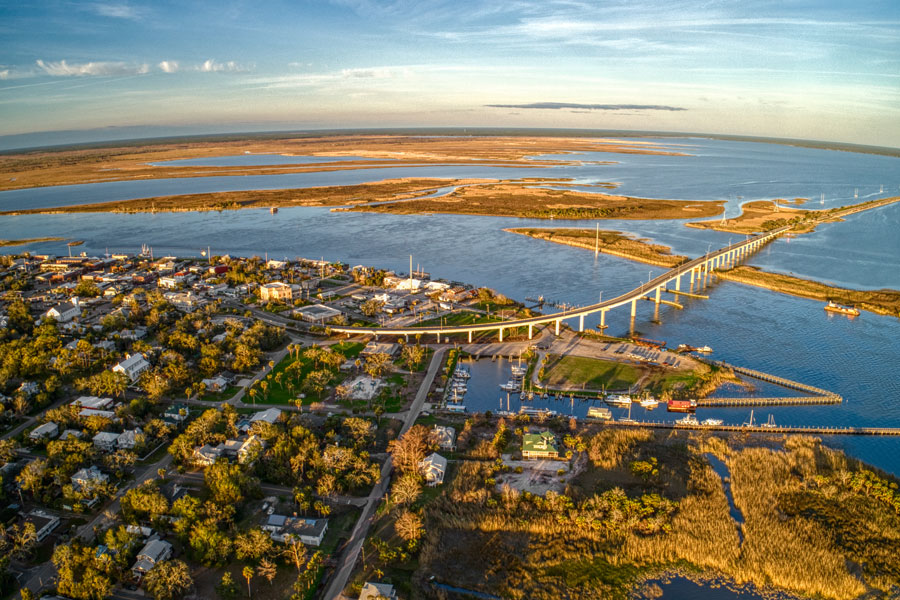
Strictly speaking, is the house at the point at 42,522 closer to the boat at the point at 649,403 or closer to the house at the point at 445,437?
the house at the point at 445,437

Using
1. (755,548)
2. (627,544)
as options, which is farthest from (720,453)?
(627,544)

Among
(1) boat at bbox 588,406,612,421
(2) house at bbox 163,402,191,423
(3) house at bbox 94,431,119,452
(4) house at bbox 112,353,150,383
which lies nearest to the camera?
(3) house at bbox 94,431,119,452

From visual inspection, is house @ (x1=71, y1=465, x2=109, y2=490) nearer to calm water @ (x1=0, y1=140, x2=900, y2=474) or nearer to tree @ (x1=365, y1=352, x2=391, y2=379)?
tree @ (x1=365, y1=352, x2=391, y2=379)

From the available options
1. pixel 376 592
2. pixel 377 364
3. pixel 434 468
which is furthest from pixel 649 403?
pixel 376 592

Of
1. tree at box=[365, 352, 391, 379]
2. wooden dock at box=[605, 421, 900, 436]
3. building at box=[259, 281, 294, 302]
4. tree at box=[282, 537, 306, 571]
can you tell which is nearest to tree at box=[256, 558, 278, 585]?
tree at box=[282, 537, 306, 571]

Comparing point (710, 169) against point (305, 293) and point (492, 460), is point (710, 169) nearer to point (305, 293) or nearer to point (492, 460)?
point (305, 293)

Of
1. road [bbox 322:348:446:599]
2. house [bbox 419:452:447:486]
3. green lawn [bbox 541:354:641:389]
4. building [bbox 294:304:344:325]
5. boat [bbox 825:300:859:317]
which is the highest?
boat [bbox 825:300:859:317]

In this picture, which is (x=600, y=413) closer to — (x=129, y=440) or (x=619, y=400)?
(x=619, y=400)
